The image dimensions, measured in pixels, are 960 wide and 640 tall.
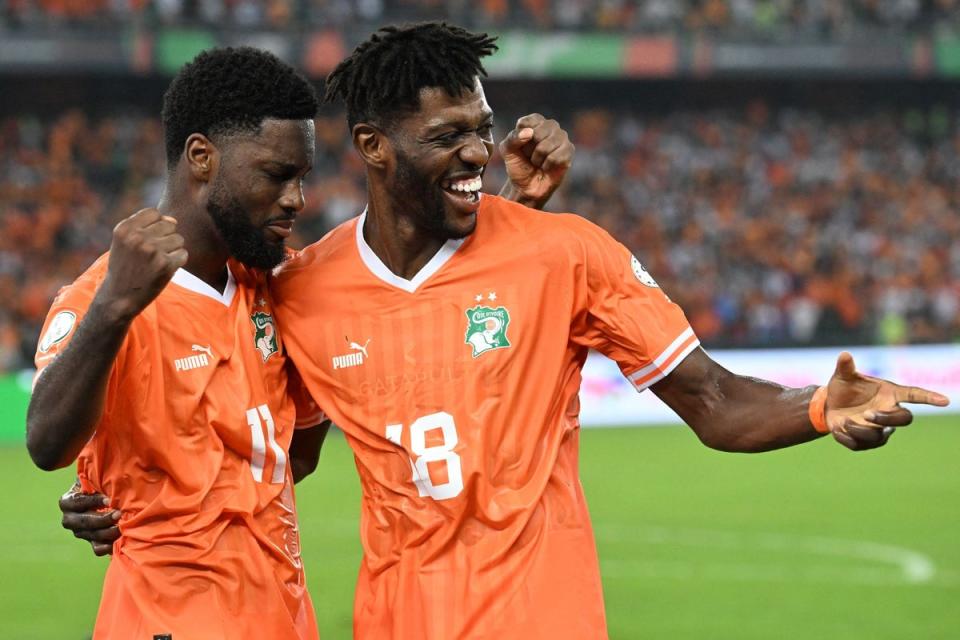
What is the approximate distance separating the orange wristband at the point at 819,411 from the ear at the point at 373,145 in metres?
1.33

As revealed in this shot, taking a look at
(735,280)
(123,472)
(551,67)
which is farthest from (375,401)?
(551,67)

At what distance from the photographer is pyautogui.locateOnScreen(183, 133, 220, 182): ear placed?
13.1 ft

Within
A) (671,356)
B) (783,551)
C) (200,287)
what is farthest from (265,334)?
(783,551)

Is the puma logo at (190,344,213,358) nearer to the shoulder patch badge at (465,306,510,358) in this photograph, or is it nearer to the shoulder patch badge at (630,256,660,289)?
the shoulder patch badge at (465,306,510,358)

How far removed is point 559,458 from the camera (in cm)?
383

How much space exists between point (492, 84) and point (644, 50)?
11.0ft

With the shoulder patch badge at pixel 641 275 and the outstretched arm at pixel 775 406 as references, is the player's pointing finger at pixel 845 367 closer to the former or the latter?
the outstretched arm at pixel 775 406

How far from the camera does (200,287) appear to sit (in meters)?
3.98

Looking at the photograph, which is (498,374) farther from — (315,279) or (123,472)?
(123,472)

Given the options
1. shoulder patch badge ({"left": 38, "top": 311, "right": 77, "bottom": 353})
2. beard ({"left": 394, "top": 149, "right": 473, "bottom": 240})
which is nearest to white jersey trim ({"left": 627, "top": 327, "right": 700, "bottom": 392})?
beard ({"left": 394, "top": 149, "right": 473, "bottom": 240})

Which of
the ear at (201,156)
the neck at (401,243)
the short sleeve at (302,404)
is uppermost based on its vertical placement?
the ear at (201,156)

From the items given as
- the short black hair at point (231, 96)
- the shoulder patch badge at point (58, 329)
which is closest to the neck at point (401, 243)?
the short black hair at point (231, 96)

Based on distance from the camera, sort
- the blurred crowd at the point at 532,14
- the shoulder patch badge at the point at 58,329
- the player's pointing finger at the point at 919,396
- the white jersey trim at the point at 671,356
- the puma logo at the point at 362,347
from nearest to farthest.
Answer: the player's pointing finger at the point at 919,396 < the shoulder patch badge at the point at 58,329 < the white jersey trim at the point at 671,356 < the puma logo at the point at 362,347 < the blurred crowd at the point at 532,14

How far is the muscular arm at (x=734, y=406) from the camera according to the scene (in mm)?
3633
